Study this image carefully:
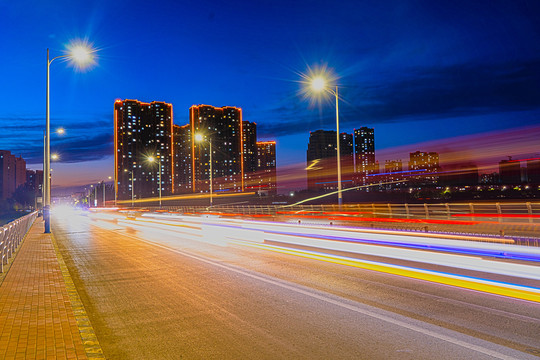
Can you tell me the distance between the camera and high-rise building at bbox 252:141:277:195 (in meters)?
153

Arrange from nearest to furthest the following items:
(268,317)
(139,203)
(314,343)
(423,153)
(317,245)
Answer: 1. (314,343)
2. (268,317)
3. (317,245)
4. (139,203)
5. (423,153)

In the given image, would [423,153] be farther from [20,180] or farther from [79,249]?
[20,180]

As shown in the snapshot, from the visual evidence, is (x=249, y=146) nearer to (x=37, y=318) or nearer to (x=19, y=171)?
(x=19, y=171)

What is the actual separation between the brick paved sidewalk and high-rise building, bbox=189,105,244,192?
11456 cm

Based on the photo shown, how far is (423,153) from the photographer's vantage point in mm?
136125

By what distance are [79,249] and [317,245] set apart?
977 centimetres

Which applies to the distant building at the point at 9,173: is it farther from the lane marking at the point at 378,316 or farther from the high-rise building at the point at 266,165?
the lane marking at the point at 378,316

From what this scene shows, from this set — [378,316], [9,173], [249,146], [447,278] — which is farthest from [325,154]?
A: [9,173]

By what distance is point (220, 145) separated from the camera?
12975 cm

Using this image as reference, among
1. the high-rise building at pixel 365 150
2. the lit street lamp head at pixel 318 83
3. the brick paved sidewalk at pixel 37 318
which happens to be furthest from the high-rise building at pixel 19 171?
the brick paved sidewalk at pixel 37 318

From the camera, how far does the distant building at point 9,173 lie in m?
148

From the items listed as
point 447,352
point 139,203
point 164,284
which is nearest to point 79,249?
point 164,284

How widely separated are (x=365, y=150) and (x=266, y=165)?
58.4 metres

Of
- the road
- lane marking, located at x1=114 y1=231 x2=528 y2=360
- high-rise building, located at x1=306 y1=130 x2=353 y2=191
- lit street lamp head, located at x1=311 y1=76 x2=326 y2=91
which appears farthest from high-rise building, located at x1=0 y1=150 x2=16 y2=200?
lane marking, located at x1=114 y1=231 x2=528 y2=360
